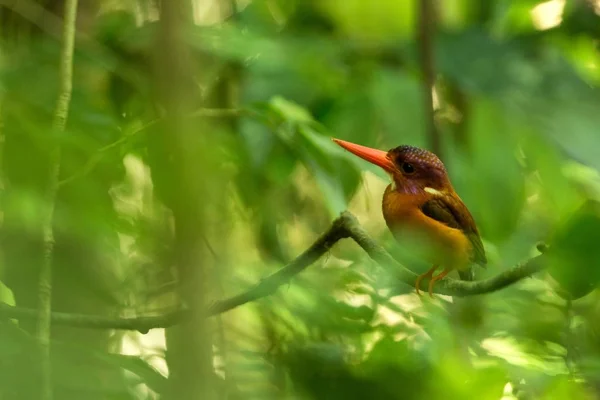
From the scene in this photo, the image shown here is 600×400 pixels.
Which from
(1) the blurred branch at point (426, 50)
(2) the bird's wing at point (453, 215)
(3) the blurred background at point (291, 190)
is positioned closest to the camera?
(3) the blurred background at point (291, 190)

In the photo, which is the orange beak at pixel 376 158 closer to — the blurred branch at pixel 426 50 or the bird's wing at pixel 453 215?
the bird's wing at pixel 453 215

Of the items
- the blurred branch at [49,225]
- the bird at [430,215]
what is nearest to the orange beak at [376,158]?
the bird at [430,215]

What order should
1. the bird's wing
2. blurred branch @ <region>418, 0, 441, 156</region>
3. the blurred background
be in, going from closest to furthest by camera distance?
1. the blurred background
2. the bird's wing
3. blurred branch @ <region>418, 0, 441, 156</region>

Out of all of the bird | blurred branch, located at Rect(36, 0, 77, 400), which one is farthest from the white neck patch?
blurred branch, located at Rect(36, 0, 77, 400)

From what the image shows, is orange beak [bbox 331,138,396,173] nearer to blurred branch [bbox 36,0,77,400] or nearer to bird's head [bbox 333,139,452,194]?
bird's head [bbox 333,139,452,194]

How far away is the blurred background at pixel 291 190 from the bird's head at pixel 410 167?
58 mm

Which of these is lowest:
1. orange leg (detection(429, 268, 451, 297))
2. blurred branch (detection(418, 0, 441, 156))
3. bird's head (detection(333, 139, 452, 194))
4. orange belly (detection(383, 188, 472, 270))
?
orange leg (detection(429, 268, 451, 297))

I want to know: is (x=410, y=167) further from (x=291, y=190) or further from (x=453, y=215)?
(x=291, y=190)

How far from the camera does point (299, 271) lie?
54 cm

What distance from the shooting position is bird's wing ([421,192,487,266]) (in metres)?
0.53

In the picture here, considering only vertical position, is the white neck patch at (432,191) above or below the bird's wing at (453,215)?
above

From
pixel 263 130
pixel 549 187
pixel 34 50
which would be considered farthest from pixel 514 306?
pixel 34 50

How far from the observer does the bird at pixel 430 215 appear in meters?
0.51

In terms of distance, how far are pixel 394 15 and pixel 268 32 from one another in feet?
0.67
